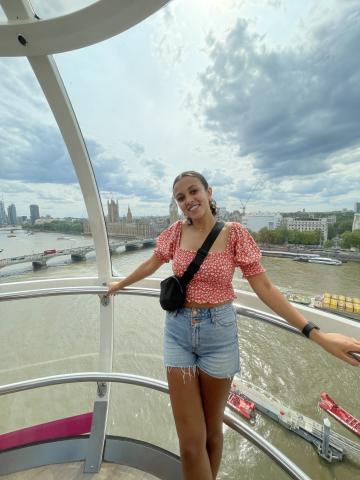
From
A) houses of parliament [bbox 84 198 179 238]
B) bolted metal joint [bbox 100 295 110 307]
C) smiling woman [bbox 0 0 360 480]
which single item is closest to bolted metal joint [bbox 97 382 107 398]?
smiling woman [bbox 0 0 360 480]

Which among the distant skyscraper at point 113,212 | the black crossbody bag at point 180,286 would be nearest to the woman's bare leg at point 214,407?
the black crossbody bag at point 180,286

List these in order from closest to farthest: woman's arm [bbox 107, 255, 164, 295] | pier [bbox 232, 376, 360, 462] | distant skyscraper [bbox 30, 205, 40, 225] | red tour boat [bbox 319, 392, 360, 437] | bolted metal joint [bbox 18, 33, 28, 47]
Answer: bolted metal joint [bbox 18, 33, 28, 47]
woman's arm [bbox 107, 255, 164, 295]
distant skyscraper [bbox 30, 205, 40, 225]
pier [bbox 232, 376, 360, 462]
red tour boat [bbox 319, 392, 360, 437]

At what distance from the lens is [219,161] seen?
77.8 inches

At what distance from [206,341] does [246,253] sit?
29 centimetres

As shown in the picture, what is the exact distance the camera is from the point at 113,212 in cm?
156

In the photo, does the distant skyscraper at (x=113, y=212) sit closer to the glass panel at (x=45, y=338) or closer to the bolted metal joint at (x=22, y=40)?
the bolted metal joint at (x=22, y=40)

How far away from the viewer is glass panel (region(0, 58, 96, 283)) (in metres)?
1.40

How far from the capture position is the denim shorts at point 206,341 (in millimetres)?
757

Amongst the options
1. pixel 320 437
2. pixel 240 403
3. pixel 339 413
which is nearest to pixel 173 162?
pixel 240 403

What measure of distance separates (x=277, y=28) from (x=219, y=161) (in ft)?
2.79

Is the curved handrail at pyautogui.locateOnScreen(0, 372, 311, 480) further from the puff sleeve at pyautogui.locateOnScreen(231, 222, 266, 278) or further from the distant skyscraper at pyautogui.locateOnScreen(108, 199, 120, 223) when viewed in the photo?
the distant skyscraper at pyautogui.locateOnScreen(108, 199, 120, 223)

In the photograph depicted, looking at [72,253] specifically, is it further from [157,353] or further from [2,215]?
[157,353]

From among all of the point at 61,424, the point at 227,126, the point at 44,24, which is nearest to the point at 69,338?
the point at 61,424

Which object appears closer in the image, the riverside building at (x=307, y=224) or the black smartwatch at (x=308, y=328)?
the black smartwatch at (x=308, y=328)
